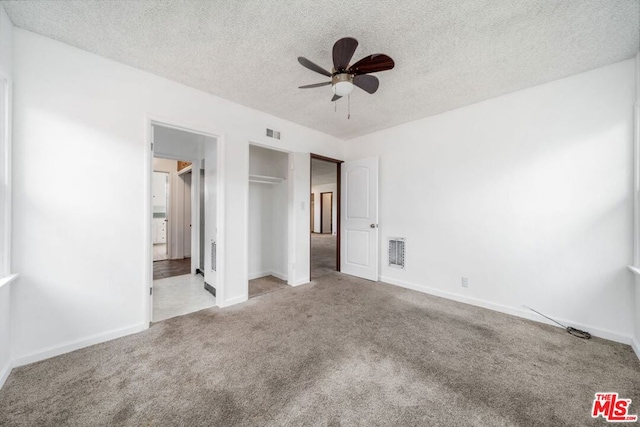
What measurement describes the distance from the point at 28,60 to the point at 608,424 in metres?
4.82

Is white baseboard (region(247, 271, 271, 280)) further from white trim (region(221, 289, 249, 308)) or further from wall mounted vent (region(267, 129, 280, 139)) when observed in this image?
wall mounted vent (region(267, 129, 280, 139))

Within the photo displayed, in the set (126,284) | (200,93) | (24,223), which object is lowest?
(126,284)

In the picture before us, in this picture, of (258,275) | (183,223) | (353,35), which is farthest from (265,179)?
(183,223)

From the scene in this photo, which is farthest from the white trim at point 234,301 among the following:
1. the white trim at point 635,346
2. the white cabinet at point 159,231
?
the white cabinet at point 159,231

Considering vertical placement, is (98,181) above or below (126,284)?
above

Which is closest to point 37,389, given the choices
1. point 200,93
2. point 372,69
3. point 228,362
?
point 228,362

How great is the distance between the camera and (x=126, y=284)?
2.40 meters

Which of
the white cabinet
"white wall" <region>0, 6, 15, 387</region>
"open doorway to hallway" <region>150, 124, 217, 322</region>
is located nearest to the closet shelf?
"open doorway to hallway" <region>150, 124, 217, 322</region>

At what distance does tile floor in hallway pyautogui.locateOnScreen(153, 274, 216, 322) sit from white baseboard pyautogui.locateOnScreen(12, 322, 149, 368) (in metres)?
0.28

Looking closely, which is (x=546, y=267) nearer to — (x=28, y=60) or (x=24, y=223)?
(x=24, y=223)

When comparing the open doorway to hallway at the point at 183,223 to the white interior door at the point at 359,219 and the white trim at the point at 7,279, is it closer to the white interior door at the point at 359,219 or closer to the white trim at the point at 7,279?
the white trim at the point at 7,279

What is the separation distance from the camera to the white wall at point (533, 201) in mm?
2359

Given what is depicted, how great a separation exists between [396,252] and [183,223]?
5.01 metres

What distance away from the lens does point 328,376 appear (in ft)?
5.87
